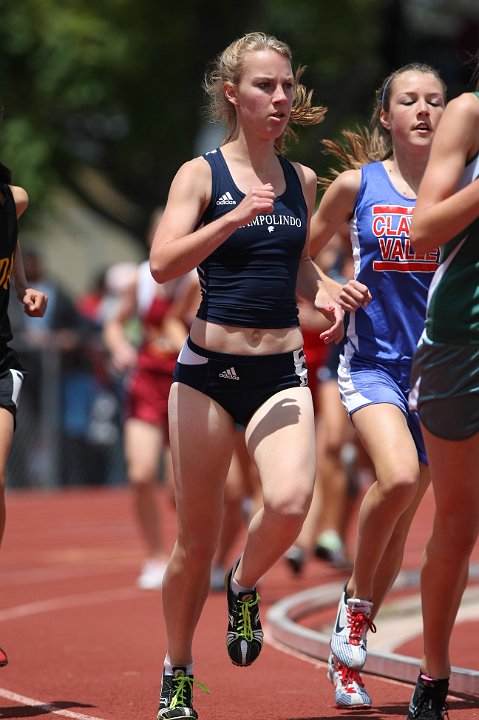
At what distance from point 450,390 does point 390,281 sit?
64.3 inches

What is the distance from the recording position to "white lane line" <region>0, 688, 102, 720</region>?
612 cm

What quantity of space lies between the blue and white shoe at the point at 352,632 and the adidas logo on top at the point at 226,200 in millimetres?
1763

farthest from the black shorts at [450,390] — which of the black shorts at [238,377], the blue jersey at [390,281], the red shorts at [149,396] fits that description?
the red shorts at [149,396]

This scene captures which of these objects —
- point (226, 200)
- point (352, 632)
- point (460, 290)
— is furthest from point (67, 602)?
point (460, 290)

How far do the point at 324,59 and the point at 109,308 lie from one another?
43.7ft

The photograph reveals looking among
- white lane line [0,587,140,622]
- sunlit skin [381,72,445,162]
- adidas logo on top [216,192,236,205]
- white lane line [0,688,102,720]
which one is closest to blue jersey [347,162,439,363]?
sunlit skin [381,72,445,162]

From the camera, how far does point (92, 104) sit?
29938mm

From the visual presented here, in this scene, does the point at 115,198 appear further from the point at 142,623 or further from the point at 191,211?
the point at 191,211

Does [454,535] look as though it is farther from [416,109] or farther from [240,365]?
[416,109]

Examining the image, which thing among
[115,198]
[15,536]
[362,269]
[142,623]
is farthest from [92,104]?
[362,269]

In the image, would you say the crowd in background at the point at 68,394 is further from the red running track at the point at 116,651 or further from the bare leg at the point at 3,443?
the bare leg at the point at 3,443

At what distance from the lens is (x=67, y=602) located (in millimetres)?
10305

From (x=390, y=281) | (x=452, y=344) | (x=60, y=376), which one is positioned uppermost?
(x=60, y=376)

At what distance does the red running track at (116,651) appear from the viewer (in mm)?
6352
